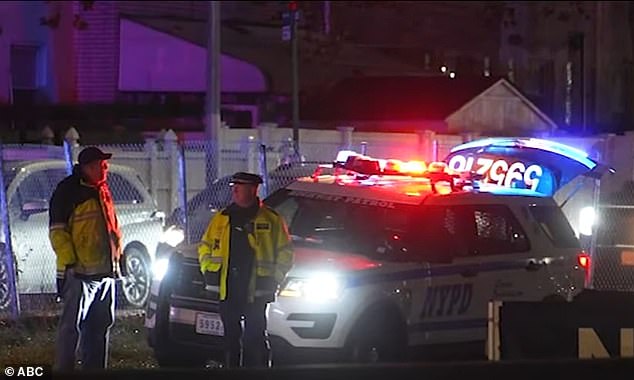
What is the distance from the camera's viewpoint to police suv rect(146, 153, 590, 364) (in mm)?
9703

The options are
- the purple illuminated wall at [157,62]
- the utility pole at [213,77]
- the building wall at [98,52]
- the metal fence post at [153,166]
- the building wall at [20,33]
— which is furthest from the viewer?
the building wall at [98,52]

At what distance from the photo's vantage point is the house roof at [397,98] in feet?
105

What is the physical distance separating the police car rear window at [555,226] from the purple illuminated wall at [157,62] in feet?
61.1

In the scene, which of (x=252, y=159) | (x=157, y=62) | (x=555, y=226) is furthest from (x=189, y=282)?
(x=157, y=62)

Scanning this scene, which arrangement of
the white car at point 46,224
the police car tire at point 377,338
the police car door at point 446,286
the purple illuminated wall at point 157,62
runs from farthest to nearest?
the purple illuminated wall at point 157,62, the white car at point 46,224, the police car door at point 446,286, the police car tire at point 377,338

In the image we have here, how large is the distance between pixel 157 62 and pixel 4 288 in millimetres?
16509

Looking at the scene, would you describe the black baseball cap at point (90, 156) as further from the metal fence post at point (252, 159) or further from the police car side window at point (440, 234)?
the metal fence post at point (252, 159)

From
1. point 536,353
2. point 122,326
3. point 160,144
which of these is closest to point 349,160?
point 122,326

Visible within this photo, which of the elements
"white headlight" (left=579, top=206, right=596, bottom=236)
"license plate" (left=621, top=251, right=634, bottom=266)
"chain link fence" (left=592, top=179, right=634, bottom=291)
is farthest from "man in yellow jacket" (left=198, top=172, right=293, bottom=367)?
"license plate" (left=621, top=251, right=634, bottom=266)

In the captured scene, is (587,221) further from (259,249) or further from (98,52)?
(98,52)

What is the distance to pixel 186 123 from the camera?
29.8m

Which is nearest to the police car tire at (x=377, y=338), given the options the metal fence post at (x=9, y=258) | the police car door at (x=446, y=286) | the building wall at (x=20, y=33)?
the police car door at (x=446, y=286)

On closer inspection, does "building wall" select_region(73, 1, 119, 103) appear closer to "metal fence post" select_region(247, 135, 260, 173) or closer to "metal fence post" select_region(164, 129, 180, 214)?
"metal fence post" select_region(164, 129, 180, 214)

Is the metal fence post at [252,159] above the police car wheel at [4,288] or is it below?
above
